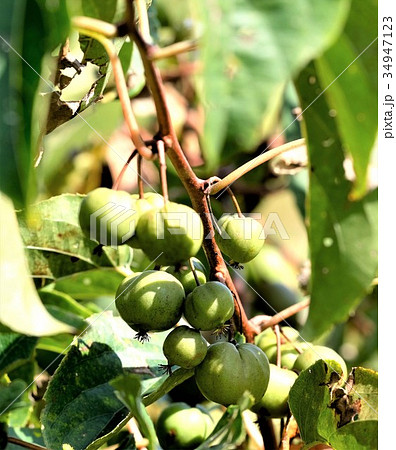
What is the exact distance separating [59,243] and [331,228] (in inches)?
25.2

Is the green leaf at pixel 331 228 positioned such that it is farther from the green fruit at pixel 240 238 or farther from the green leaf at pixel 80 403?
the green leaf at pixel 80 403

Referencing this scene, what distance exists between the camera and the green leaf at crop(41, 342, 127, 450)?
108 centimetres

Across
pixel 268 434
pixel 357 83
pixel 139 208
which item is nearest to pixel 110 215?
pixel 139 208

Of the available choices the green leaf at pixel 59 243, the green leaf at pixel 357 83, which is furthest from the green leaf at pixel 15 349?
the green leaf at pixel 357 83

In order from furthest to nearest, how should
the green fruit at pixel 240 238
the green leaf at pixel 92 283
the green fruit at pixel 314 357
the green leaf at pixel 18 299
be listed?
the green leaf at pixel 92 283 < the green fruit at pixel 314 357 < the green fruit at pixel 240 238 < the green leaf at pixel 18 299

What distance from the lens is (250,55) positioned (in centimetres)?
59

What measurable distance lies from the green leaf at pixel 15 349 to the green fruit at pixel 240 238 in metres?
0.47

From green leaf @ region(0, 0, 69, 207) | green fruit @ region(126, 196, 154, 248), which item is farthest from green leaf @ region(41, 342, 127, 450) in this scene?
green leaf @ region(0, 0, 69, 207)

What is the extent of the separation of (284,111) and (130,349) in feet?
3.56

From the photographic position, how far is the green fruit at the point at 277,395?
3.61ft

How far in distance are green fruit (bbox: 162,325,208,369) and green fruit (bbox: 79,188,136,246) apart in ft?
0.49

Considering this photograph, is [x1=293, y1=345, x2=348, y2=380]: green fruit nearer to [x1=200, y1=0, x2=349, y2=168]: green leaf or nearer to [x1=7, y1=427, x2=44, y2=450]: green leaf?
[x1=7, y1=427, x2=44, y2=450]: green leaf

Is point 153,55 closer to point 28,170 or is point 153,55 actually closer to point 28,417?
point 28,170

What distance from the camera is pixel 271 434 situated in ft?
3.86
